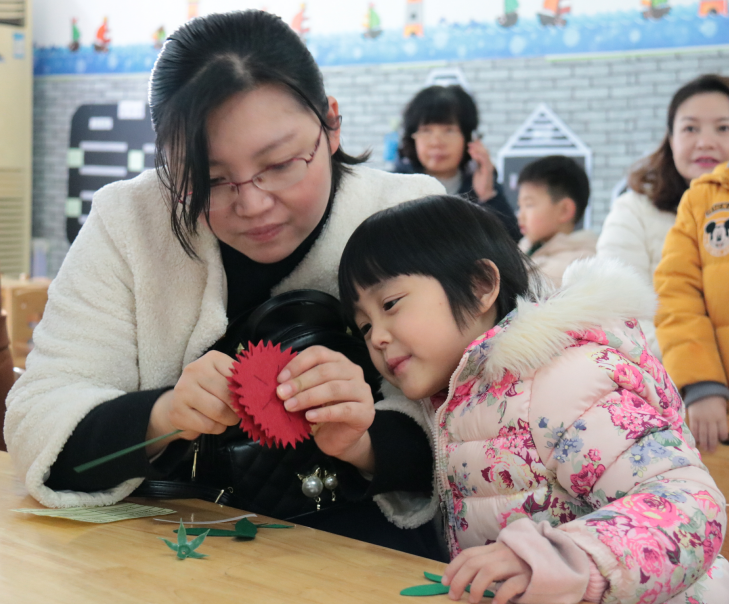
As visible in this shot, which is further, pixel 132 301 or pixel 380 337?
pixel 132 301

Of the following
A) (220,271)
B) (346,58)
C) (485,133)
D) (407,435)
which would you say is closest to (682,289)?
(407,435)

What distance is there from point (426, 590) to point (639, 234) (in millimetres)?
2470

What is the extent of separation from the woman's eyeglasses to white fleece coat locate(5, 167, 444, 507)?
0.57 ft

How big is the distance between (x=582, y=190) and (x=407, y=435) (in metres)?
3.07

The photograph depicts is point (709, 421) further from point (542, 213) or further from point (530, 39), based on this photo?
point (530, 39)

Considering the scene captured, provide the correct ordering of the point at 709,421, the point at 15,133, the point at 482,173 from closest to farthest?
the point at 709,421, the point at 482,173, the point at 15,133

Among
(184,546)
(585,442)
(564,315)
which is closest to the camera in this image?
(184,546)

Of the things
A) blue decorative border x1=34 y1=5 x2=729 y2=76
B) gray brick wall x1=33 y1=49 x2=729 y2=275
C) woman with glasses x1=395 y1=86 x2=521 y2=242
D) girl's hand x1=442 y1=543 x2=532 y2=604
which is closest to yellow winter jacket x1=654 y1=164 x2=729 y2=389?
woman with glasses x1=395 y1=86 x2=521 y2=242

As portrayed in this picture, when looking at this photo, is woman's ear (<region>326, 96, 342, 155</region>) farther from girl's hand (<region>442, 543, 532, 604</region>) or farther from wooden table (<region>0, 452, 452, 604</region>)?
girl's hand (<region>442, 543, 532, 604</region>)

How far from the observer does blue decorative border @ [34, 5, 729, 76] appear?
14.8 ft

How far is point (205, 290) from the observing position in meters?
1.37

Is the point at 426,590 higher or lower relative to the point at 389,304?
lower

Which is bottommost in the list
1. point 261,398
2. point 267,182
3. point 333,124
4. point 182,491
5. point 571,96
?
point 182,491

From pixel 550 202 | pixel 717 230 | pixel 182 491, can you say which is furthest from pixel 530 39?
pixel 182 491
